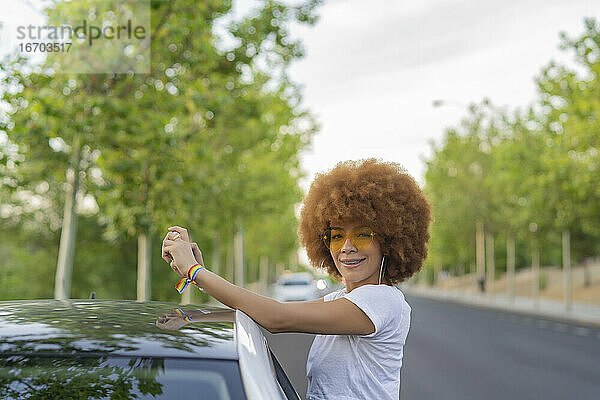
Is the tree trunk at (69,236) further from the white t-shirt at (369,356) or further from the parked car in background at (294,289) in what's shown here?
the parked car in background at (294,289)

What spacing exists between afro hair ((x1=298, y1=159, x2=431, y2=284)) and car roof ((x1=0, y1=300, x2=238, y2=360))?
74 cm

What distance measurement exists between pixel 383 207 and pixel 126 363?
1413 millimetres

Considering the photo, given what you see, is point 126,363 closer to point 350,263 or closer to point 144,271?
point 350,263

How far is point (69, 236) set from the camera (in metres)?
12.8

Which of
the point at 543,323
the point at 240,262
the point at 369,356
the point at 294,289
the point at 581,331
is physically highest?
the point at 369,356

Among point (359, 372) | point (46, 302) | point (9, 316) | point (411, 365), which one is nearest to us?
point (9, 316)

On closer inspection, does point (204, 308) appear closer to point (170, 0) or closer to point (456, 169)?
point (170, 0)

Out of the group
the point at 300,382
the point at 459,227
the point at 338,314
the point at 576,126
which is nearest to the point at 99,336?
the point at 338,314

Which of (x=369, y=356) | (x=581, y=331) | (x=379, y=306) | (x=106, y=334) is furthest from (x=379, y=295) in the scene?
(x=581, y=331)

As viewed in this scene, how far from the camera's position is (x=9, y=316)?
9.21 ft

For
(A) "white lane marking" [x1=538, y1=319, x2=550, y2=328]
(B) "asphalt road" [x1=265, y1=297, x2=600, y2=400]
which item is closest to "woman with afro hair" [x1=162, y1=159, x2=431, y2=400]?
(B) "asphalt road" [x1=265, y1=297, x2=600, y2=400]

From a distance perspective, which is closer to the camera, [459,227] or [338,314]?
[338,314]

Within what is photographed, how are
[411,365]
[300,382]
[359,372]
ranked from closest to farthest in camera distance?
[359,372], [300,382], [411,365]

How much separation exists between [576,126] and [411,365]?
14.5 meters
